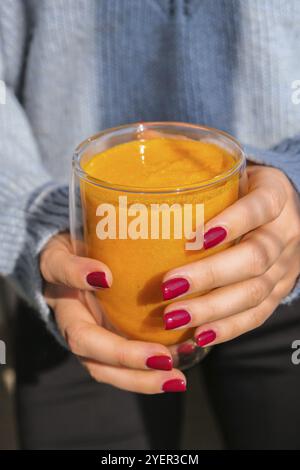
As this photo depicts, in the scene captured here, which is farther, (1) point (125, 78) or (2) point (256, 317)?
(1) point (125, 78)

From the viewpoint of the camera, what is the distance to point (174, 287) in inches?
20.3

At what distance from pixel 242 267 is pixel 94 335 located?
0.17m

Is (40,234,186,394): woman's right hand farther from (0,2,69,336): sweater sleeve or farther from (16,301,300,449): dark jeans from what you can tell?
(16,301,300,449): dark jeans

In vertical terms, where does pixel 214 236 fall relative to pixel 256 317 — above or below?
above

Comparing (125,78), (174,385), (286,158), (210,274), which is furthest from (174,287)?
(125,78)

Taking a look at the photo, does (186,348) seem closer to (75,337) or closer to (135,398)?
(75,337)

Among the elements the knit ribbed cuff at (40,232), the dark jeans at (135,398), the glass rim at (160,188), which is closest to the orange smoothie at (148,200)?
the glass rim at (160,188)

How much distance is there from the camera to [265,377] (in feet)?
2.83

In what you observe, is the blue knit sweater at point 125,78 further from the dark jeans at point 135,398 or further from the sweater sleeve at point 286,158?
the dark jeans at point 135,398

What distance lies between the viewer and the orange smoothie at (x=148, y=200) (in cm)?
50

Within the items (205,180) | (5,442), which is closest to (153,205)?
(205,180)

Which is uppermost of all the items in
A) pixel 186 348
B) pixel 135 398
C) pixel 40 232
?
pixel 40 232

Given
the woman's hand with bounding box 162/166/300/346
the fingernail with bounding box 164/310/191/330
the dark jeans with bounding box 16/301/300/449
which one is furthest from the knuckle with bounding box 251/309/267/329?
the dark jeans with bounding box 16/301/300/449

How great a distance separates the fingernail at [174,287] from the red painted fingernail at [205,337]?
0.08 metres
